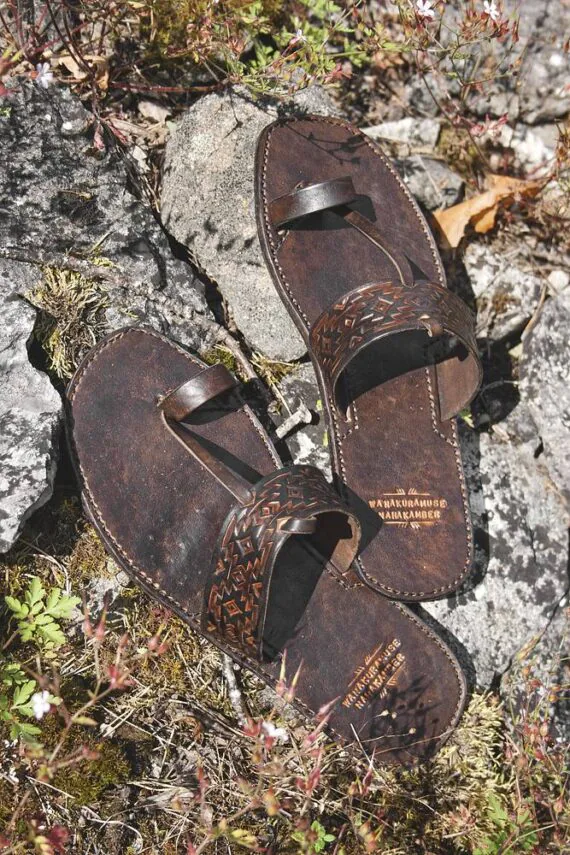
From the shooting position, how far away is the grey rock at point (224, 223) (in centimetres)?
363

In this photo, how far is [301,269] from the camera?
141 inches

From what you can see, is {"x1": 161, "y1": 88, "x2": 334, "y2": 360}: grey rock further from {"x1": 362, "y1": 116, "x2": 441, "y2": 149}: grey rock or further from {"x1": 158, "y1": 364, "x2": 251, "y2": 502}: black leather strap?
{"x1": 362, "y1": 116, "x2": 441, "y2": 149}: grey rock

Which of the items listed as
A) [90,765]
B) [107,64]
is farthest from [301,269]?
[90,765]

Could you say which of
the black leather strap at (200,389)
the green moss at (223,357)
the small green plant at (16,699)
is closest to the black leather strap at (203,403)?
the black leather strap at (200,389)

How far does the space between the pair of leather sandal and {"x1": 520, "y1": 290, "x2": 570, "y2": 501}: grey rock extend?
1.63ft

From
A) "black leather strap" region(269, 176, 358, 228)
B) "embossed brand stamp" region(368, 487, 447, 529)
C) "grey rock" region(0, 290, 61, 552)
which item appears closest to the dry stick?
"embossed brand stamp" region(368, 487, 447, 529)

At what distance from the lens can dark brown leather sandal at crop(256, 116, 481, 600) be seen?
332cm

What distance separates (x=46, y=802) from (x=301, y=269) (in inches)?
92.3

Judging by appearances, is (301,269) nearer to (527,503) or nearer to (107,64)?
(107,64)

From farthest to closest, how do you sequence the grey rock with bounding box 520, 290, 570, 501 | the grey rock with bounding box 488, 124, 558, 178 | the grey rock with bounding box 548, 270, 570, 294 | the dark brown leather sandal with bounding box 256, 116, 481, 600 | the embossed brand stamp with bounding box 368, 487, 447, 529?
1. the grey rock with bounding box 488, 124, 558, 178
2. the grey rock with bounding box 548, 270, 570, 294
3. the grey rock with bounding box 520, 290, 570, 501
4. the embossed brand stamp with bounding box 368, 487, 447, 529
5. the dark brown leather sandal with bounding box 256, 116, 481, 600

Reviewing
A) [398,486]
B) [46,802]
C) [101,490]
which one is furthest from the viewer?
[398,486]

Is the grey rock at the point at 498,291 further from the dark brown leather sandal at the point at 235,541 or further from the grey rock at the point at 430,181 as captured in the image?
the dark brown leather sandal at the point at 235,541

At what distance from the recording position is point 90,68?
3.50m

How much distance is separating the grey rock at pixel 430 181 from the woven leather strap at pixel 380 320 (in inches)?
35.1
